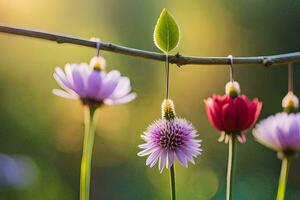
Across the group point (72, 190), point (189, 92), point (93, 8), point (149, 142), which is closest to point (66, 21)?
point (93, 8)

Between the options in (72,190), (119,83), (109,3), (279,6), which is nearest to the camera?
(119,83)

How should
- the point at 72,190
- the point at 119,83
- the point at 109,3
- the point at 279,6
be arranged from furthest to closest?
1. the point at 72,190
2. the point at 109,3
3. the point at 279,6
4. the point at 119,83

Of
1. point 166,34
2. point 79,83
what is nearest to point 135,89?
point 166,34

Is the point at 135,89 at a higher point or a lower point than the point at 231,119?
higher

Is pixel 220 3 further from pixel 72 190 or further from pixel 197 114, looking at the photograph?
pixel 72 190

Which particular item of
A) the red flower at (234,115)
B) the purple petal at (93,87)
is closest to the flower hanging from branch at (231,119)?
the red flower at (234,115)

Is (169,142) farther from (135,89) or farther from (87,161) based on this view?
(135,89)
